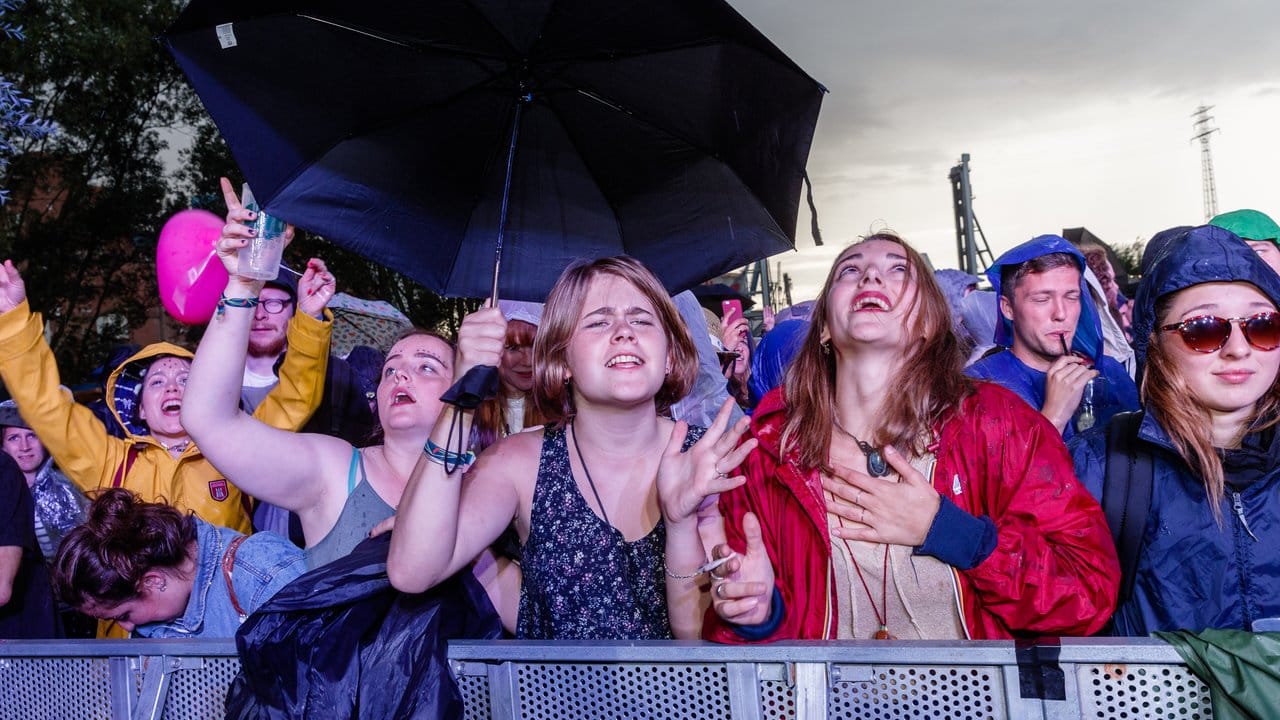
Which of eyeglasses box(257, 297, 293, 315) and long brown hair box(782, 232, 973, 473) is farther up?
eyeglasses box(257, 297, 293, 315)

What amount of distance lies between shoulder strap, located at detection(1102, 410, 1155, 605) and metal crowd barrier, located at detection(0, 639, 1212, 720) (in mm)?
668

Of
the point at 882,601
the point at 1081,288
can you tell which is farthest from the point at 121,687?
the point at 1081,288

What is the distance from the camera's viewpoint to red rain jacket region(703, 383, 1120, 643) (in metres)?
2.25

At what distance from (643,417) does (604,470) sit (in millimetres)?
180

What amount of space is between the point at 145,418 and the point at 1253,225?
4.93m

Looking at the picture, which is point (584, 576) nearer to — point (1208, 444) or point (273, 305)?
point (1208, 444)

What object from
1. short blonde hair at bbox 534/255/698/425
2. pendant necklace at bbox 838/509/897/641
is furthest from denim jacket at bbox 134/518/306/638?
pendant necklace at bbox 838/509/897/641

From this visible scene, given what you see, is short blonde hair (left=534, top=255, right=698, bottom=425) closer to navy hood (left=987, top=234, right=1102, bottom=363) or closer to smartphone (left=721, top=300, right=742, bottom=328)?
navy hood (left=987, top=234, right=1102, bottom=363)

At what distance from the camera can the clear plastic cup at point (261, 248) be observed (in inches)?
116

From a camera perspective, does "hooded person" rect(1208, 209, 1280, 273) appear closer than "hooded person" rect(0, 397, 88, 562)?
Yes

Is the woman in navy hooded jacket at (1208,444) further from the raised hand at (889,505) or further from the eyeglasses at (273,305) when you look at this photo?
the eyeglasses at (273,305)

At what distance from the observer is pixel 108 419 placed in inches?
217

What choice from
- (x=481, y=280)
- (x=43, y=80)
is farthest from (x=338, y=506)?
(x=43, y=80)

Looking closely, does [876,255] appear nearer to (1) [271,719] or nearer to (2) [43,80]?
(1) [271,719]
